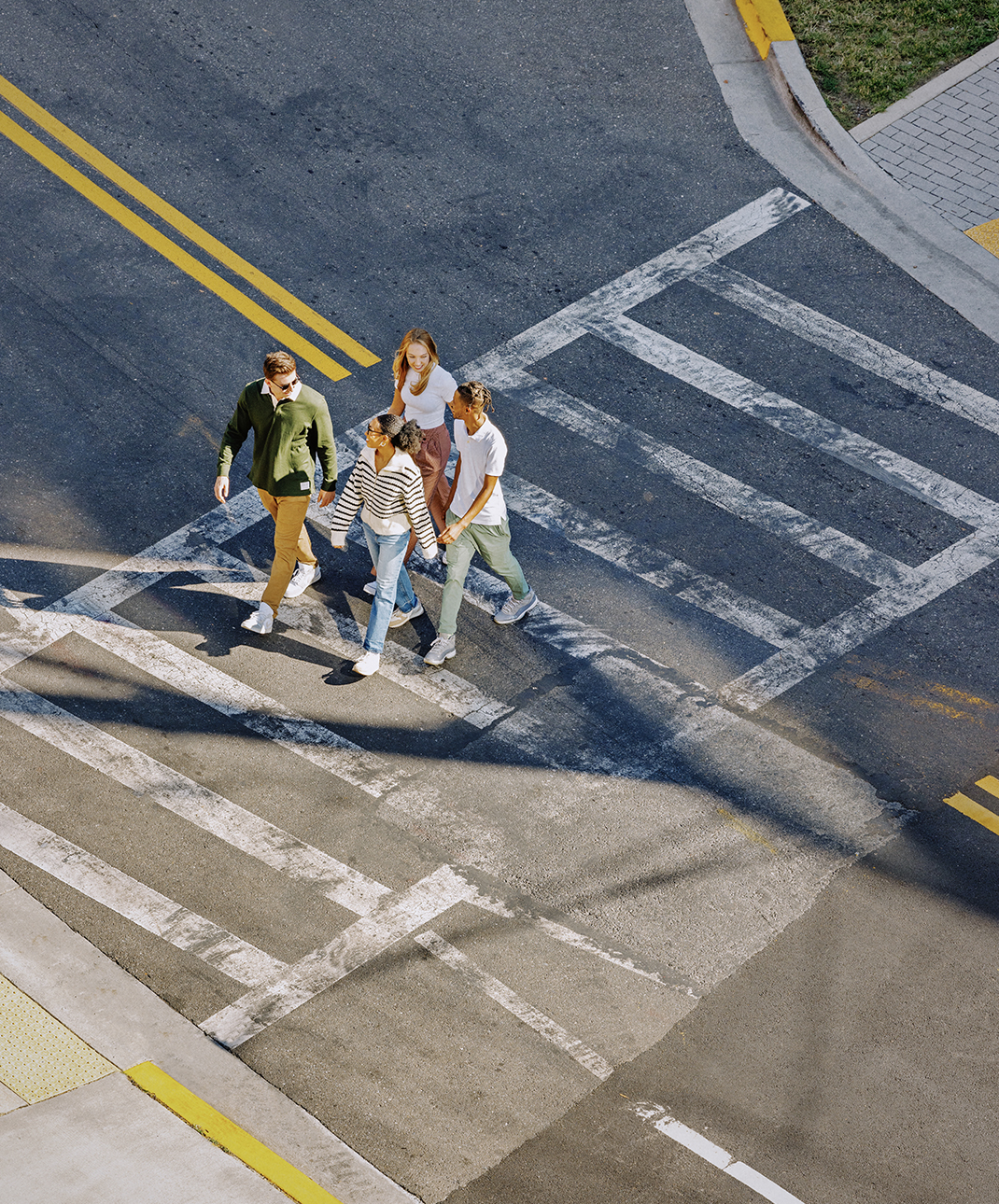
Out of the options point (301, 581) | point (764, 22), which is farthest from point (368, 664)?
point (764, 22)

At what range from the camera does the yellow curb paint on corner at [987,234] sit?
12109 mm

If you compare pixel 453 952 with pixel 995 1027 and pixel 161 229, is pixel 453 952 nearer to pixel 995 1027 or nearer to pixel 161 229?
pixel 995 1027

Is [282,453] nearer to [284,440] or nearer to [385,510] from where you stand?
[284,440]

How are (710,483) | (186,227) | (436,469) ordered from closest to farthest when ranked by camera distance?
(436,469)
(710,483)
(186,227)

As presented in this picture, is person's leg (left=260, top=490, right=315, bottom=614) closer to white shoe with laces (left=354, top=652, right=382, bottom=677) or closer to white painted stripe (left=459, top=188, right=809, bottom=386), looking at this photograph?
white shoe with laces (left=354, top=652, right=382, bottom=677)

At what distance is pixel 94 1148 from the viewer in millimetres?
6344

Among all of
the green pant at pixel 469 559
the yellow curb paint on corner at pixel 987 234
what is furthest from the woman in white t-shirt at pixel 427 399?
the yellow curb paint on corner at pixel 987 234

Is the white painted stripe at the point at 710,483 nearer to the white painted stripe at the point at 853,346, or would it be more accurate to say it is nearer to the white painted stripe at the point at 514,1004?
the white painted stripe at the point at 853,346

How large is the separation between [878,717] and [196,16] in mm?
9756

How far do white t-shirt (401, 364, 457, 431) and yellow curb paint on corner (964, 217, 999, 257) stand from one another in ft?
18.6

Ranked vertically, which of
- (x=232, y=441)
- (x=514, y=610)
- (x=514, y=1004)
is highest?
(x=232, y=441)

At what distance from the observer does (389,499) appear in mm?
8297

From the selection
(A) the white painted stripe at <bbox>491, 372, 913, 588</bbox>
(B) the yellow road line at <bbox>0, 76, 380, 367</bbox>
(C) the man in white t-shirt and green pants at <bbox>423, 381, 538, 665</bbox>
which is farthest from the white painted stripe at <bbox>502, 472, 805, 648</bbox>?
(B) the yellow road line at <bbox>0, 76, 380, 367</bbox>

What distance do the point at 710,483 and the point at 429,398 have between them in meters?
2.35
